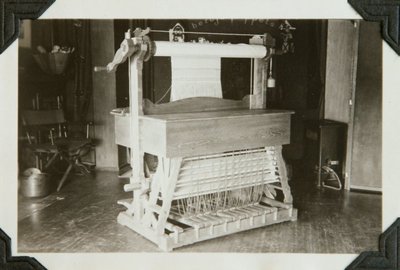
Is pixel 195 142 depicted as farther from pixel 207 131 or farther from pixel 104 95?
pixel 104 95

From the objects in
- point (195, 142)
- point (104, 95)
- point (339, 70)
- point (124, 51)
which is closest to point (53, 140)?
point (104, 95)

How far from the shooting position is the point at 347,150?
516cm

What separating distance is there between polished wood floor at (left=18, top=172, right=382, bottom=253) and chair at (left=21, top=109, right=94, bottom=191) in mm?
446

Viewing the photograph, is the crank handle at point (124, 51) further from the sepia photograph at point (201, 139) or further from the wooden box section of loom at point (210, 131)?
the wooden box section of loom at point (210, 131)

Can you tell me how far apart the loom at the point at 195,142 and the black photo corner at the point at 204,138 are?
0.01m

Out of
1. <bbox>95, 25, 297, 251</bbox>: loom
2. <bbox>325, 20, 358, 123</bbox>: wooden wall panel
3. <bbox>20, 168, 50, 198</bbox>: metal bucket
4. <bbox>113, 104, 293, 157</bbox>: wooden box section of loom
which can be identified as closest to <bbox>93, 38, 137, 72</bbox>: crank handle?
<bbox>95, 25, 297, 251</bbox>: loom

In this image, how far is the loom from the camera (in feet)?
11.5

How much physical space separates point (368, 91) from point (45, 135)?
12.1 ft

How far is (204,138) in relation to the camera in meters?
3.53

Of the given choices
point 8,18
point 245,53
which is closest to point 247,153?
point 245,53

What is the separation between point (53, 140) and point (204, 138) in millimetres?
2528

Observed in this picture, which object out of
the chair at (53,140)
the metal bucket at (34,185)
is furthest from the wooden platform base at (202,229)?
the chair at (53,140)

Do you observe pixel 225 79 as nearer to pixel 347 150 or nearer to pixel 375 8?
pixel 347 150

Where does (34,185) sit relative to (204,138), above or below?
below
